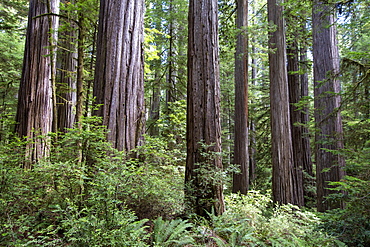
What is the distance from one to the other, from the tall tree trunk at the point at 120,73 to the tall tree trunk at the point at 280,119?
537 cm

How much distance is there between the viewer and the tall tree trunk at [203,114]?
13.3 feet

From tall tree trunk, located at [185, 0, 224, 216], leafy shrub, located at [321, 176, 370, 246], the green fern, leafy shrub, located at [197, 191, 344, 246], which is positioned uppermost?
tall tree trunk, located at [185, 0, 224, 216]

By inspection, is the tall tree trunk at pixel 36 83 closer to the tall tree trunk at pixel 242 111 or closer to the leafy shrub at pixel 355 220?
the leafy shrub at pixel 355 220

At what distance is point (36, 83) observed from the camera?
237 inches

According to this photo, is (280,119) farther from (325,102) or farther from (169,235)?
(169,235)

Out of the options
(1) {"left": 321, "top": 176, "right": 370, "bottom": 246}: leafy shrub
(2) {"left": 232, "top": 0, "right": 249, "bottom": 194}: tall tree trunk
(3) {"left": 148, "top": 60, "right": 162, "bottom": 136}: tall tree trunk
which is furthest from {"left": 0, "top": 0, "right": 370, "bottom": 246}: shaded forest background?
(3) {"left": 148, "top": 60, "right": 162, "bottom": 136}: tall tree trunk

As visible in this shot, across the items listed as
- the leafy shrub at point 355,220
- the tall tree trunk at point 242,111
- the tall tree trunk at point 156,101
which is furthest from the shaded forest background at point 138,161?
the tall tree trunk at point 156,101

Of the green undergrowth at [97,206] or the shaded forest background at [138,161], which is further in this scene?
the shaded forest background at [138,161]

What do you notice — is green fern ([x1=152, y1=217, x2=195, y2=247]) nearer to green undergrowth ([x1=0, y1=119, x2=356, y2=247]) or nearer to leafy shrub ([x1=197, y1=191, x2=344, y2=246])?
green undergrowth ([x1=0, y1=119, x2=356, y2=247])

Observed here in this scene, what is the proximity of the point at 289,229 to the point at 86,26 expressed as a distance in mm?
6110

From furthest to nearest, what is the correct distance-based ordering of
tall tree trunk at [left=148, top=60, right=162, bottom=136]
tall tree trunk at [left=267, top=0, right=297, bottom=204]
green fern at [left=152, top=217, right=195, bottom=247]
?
tall tree trunk at [left=148, top=60, right=162, bottom=136] → tall tree trunk at [left=267, top=0, right=297, bottom=204] → green fern at [left=152, top=217, right=195, bottom=247]

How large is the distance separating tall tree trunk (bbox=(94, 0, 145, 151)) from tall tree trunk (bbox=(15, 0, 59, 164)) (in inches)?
89.9

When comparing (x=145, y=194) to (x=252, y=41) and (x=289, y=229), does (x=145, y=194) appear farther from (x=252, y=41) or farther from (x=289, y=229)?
(x=252, y=41)

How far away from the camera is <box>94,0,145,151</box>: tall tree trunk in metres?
4.02
